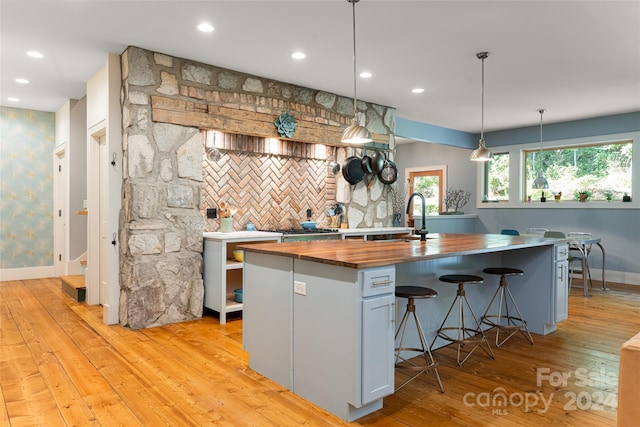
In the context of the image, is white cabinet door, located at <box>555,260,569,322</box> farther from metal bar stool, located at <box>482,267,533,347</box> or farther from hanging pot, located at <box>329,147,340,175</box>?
hanging pot, located at <box>329,147,340,175</box>

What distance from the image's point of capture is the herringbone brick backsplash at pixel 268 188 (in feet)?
15.7

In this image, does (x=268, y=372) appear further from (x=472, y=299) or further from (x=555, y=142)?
(x=555, y=142)

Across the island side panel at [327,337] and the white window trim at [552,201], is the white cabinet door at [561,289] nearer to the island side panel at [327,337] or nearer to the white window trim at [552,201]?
the island side panel at [327,337]

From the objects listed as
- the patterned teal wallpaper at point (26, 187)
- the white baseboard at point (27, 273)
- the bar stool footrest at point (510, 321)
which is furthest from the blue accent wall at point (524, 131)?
the white baseboard at point (27, 273)

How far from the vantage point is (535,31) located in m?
3.52

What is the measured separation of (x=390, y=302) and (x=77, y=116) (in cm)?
546

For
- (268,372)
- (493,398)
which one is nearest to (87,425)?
(268,372)

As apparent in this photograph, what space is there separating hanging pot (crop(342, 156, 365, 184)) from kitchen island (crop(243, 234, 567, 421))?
8.54 ft

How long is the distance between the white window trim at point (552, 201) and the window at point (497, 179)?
5.0 inches

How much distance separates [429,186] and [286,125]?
5.55 metres

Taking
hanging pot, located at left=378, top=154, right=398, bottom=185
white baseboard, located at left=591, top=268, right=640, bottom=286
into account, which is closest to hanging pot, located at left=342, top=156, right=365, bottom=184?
hanging pot, located at left=378, top=154, right=398, bottom=185

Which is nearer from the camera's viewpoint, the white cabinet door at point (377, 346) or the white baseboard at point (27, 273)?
the white cabinet door at point (377, 346)

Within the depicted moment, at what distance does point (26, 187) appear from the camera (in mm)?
6379

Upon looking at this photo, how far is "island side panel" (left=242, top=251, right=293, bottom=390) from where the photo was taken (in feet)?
8.52
